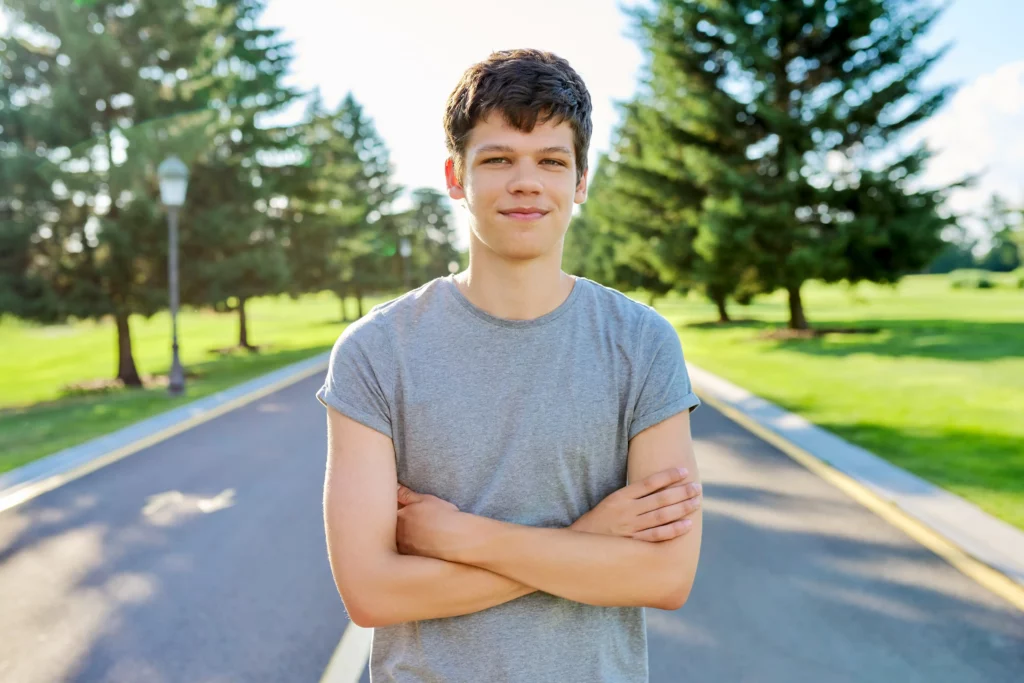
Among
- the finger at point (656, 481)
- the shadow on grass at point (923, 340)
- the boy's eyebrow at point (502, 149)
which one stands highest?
the boy's eyebrow at point (502, 149)

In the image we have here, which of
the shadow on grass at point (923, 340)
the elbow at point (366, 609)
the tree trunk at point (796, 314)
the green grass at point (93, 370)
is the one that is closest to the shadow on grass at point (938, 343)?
the shadow on grass at point (923, 340)

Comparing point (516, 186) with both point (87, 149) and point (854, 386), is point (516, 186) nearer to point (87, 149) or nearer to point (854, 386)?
point (854, 386)

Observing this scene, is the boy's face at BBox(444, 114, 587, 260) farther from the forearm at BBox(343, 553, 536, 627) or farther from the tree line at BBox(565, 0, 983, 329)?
the tree line at BBox(565, 0, 983, 329)

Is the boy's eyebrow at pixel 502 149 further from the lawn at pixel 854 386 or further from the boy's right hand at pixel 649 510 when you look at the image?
the lawn at pixel 854 386

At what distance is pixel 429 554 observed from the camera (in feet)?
5.91

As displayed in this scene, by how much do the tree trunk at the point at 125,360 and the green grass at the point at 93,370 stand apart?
2.16 ft

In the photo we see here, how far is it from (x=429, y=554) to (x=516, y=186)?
2.77 feet

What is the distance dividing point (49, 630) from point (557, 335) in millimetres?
4039

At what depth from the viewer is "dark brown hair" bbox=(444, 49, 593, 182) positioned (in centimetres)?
176

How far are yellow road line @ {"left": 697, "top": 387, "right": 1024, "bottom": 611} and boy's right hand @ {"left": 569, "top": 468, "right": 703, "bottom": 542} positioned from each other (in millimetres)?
3674

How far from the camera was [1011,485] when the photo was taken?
711cm

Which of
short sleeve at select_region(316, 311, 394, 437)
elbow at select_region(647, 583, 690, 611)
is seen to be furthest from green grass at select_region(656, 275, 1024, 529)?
short sleeve at select_region(316, 311, 394, 437)

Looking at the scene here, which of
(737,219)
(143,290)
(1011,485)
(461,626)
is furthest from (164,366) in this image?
(461,626)

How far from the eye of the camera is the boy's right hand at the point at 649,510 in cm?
178
